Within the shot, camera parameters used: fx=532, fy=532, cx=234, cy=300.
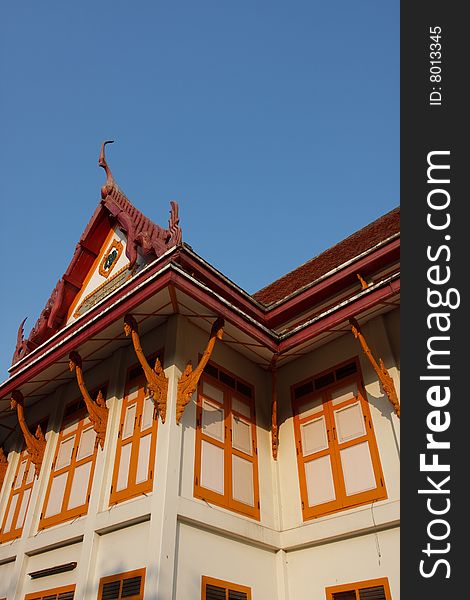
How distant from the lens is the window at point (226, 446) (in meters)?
8.02

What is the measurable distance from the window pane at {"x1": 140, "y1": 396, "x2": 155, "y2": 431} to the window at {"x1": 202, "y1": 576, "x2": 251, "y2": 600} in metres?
2.33

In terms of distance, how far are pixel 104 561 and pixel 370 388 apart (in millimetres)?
4788

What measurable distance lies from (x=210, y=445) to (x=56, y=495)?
324 cm

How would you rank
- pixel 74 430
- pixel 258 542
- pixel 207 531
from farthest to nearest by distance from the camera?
pixel 74 430 < pixel 258 542 < pixel 207 531

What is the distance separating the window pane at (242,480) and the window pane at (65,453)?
3249 millimetres

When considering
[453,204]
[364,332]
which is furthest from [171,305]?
[453,204]

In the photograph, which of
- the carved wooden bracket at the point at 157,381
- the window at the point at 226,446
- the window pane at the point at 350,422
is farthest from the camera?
the window pane at the point at 350,422

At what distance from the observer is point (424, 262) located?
5.50 metres

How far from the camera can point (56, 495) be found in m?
9.44

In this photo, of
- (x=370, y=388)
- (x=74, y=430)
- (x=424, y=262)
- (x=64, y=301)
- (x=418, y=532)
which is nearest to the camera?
(x=418, y=532)

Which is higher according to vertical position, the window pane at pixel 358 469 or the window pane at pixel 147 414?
the window pane at pixel 147 414

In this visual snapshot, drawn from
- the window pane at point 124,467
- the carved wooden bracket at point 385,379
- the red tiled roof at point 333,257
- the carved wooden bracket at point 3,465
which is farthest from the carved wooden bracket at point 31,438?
the carved wooden bracket at point 385,379

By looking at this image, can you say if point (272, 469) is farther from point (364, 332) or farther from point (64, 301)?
point (64, 301)

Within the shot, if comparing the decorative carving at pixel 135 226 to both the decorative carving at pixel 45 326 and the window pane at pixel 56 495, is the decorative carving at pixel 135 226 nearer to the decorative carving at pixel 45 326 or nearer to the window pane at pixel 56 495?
the decorative carving at pixel 45 326
